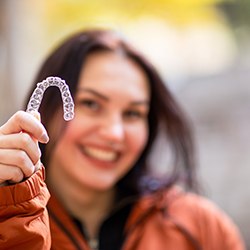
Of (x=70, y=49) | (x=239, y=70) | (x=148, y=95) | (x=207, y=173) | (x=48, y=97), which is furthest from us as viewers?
(x=239, y=70)

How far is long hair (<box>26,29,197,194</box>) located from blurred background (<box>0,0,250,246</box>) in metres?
0.73

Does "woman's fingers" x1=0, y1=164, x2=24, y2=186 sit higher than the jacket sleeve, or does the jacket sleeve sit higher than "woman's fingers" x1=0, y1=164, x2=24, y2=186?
"woman's fingers" x1=0, y1=164, x2=24, y2=186

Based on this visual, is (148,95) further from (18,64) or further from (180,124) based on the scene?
(18,64)

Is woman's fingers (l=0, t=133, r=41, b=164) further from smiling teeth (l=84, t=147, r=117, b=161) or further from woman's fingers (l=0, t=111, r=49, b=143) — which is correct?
smiling teeth (l=84, t=147, r=117, b=161)

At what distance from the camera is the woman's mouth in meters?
1.36

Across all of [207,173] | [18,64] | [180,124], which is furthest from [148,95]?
[207,173]

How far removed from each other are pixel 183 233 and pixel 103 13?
311 cm

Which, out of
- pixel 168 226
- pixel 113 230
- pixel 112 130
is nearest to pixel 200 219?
pixel 168 226

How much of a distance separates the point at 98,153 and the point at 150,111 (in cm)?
22

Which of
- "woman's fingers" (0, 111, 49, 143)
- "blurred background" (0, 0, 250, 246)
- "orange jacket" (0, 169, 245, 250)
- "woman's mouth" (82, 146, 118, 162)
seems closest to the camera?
"woman's fingers" (0, 111, 49, 143)

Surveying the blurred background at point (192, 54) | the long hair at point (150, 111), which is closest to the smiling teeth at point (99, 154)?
the long hair at point (150, 111)

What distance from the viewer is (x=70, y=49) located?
1334 mm

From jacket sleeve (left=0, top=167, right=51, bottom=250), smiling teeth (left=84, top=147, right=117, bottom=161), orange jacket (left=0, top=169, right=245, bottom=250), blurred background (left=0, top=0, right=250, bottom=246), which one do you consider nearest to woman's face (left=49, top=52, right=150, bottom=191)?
smiling teeth (left=84, top=147, right=117, bottom=161)

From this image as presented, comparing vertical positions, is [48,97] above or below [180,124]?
above
